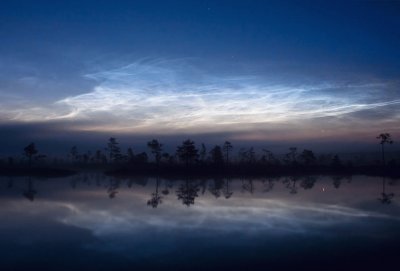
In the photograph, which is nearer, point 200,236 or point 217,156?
point 200,236

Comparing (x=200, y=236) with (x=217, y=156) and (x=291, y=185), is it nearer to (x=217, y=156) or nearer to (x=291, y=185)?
(x=291, y=185)

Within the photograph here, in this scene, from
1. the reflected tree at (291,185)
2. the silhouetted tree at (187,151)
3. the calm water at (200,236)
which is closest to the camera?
the calm water at (200,236)

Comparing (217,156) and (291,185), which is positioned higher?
(217,156)

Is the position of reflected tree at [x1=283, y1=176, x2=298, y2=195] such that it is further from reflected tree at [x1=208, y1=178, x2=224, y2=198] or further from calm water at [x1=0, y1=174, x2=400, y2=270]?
calm water at [x1=0, y1=174, x2=400, y2=270]

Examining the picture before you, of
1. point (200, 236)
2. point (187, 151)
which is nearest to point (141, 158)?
point (187, 151)

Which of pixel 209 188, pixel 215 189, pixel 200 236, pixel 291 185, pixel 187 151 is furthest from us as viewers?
pixel 187 151

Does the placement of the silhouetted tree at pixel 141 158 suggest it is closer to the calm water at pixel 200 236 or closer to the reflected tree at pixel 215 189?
the reflected tree at pixel 215 189

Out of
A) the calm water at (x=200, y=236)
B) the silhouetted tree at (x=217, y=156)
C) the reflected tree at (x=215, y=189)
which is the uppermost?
the silhouetted tree at (x=217, y=156)

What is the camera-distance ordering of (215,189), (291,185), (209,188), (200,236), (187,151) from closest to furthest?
(200,236) → (215,189) → (209,188) → (291,185) → (187,151)

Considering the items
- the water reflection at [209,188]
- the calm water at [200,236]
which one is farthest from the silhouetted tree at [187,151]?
the calm water at [200,236]

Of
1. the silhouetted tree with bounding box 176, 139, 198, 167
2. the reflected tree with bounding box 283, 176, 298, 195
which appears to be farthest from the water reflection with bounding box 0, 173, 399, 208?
the silhouetted tree with bounding box 176, 139, 198, 167

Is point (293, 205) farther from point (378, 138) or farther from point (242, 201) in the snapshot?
point (378, 138)

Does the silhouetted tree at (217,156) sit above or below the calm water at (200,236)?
above

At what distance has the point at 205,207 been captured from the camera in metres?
20.3
